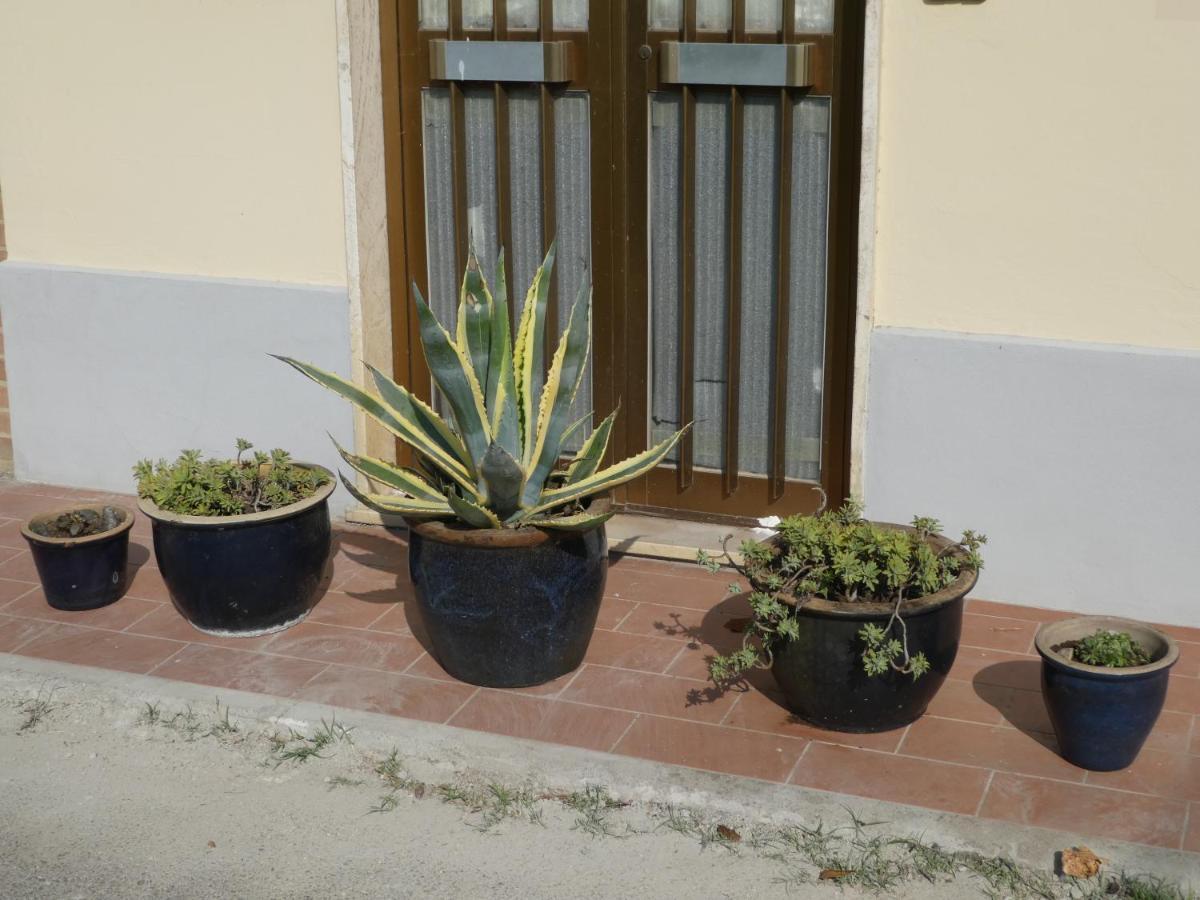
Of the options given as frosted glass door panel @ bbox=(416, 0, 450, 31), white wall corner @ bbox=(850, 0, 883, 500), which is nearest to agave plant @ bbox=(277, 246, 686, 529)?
white wall corner @ bbox=(850, 0, 883, 500)

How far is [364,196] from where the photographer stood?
686 cm

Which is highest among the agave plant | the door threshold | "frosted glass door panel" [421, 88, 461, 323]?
"frosted glass door panel" [421, 88, 461, 323]

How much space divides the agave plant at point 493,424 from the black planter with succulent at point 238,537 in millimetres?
526

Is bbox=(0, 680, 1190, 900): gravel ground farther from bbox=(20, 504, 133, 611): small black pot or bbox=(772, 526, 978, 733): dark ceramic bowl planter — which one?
bbox=(20, 504, 133, 611): small black pot

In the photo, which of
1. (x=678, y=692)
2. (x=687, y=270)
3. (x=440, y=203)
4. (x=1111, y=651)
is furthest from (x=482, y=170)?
(x=1111, y=651)

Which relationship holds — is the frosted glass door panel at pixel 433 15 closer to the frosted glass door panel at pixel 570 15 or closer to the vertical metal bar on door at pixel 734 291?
the frosted glass door panel at pixel 570 15

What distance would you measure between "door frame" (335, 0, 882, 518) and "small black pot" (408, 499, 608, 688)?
4.62 feet

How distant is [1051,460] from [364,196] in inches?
122

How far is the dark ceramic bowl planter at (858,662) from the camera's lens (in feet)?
16.1

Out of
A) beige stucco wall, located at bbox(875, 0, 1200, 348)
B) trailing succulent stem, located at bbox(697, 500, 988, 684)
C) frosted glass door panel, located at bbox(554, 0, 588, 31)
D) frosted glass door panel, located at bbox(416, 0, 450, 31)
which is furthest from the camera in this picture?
frosted glass door panel, located at bbox(416, 0, 450, 31)

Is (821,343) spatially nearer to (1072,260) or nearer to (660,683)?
(1072,260)

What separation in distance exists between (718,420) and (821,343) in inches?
22.6

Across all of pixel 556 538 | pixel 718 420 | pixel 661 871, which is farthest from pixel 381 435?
pixel 661 871

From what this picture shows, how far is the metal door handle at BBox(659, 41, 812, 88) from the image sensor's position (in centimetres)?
614
